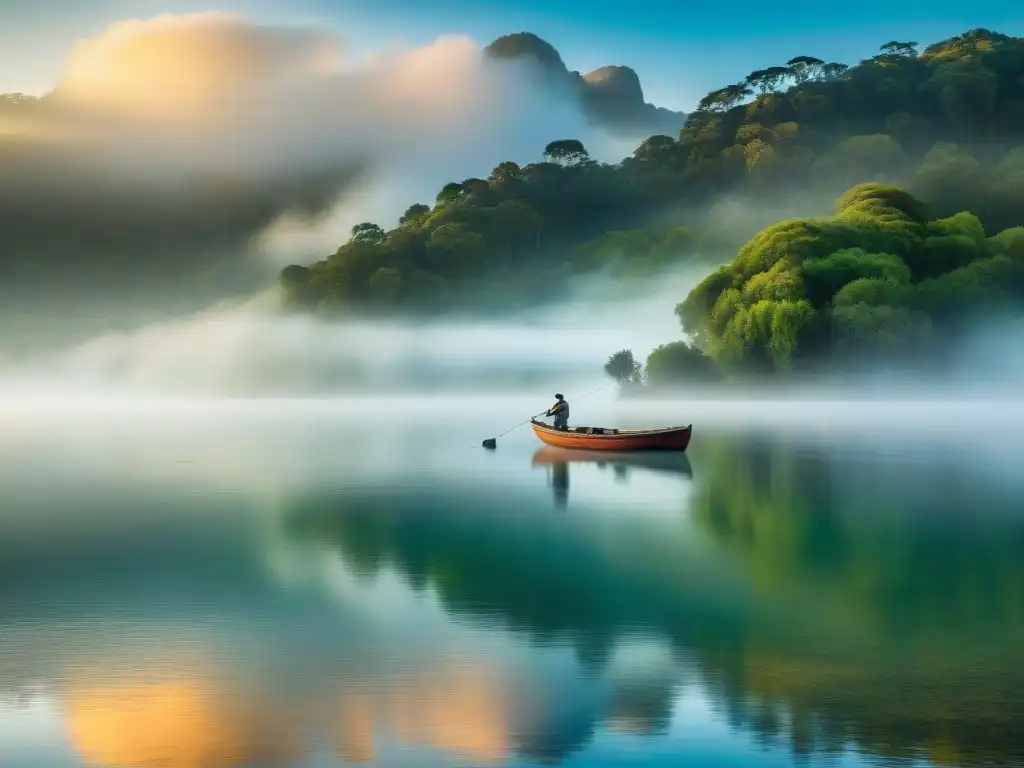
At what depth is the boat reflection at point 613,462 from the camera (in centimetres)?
4225

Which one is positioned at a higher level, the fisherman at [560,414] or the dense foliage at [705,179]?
the dense foliage at [705,179]

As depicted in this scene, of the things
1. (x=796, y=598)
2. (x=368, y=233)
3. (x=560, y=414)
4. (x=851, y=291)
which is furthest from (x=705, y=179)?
(x=796, y=598)

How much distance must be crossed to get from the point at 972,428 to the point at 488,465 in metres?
33.3

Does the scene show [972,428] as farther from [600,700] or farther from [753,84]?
[753,84]

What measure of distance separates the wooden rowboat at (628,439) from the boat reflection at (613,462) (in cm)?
54

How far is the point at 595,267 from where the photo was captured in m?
182

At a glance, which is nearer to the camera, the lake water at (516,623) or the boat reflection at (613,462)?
the lake water at (516,623)

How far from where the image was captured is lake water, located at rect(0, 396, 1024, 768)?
12273 millimetres

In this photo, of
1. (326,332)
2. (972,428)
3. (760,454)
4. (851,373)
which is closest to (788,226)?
(851,373)

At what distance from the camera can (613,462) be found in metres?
49.2

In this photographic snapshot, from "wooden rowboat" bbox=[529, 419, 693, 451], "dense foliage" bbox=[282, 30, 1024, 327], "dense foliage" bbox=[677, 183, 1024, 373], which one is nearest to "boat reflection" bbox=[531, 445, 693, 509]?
"wooden rowboat" bbox=[529, 419, 693, 451]

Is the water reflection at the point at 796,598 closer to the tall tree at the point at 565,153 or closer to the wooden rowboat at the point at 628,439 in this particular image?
the wooden rowboat at the point at 628,439

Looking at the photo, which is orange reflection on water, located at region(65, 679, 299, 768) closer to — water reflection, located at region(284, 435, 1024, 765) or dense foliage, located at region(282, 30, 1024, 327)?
water reflection, located at region(284, 435, 1024, 765)

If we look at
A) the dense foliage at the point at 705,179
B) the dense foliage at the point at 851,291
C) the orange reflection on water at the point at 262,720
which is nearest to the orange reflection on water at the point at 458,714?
the orange reflection on water at the point at 262,720
